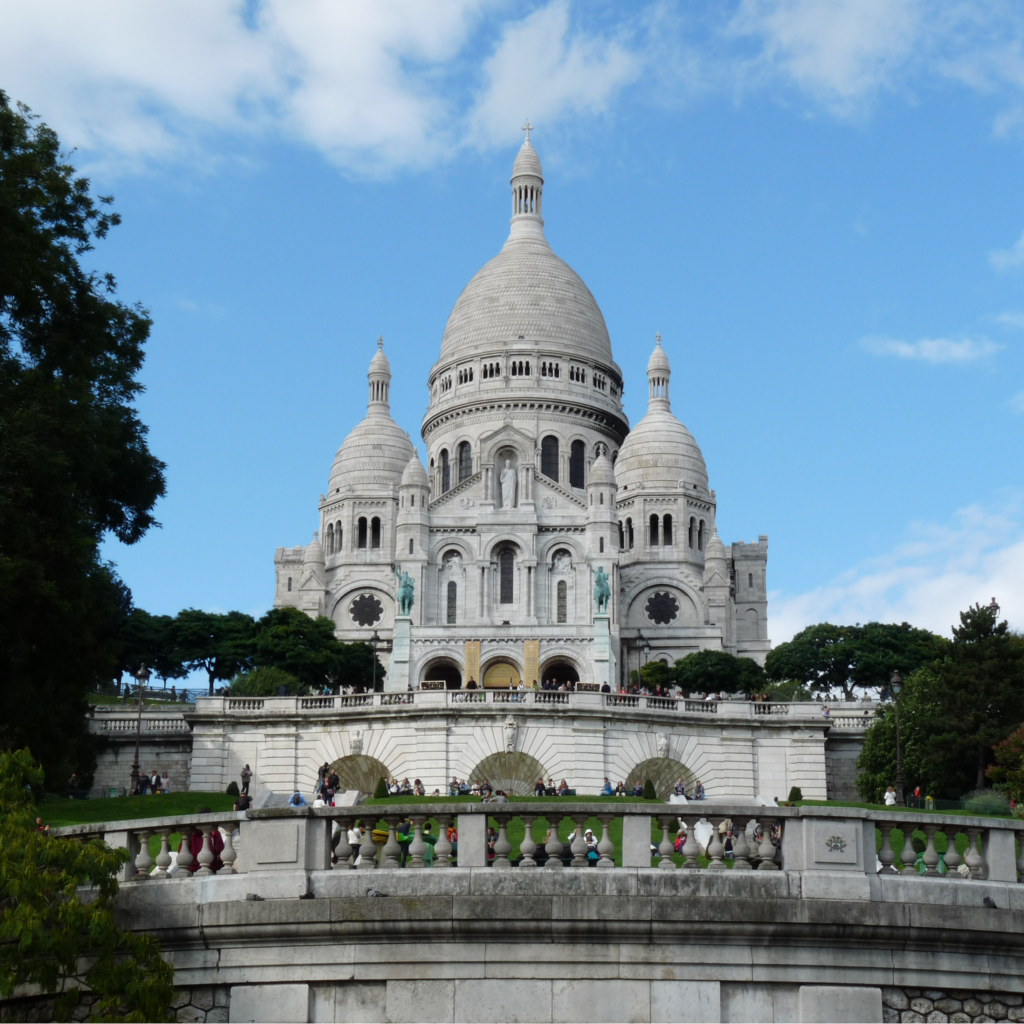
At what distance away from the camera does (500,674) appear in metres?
82.5

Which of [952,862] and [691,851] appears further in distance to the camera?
[952,862]

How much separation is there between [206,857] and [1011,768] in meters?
32.0

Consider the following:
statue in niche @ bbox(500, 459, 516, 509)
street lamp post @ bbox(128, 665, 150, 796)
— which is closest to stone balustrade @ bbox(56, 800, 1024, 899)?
street lamp post @ bbox(128, 665, 150, 796)

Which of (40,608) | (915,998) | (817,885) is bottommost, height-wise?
(915,998)

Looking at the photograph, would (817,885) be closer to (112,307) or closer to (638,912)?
(638,912)

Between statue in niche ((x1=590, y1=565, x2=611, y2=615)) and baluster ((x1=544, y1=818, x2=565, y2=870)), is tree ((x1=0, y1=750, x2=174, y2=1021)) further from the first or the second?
statue in niche ((x1=590, y1=565, x2=611, y2=615))

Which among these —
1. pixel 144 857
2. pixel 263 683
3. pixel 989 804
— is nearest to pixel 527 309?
pixel 263 683

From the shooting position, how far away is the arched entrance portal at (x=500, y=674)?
81.8m

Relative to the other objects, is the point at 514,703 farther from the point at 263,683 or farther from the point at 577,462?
the point at 577,462

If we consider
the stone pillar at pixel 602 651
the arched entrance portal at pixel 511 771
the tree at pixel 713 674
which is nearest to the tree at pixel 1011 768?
the arched entrance portal at pixel 511 771

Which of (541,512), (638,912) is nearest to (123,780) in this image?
(638,912)

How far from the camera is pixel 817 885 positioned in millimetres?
13172

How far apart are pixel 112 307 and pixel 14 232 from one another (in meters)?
3.76

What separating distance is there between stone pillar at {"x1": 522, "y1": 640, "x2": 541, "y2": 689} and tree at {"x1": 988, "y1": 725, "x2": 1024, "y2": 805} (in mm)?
39147
